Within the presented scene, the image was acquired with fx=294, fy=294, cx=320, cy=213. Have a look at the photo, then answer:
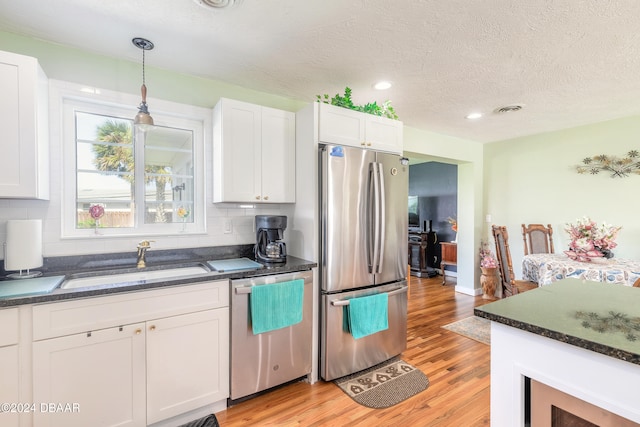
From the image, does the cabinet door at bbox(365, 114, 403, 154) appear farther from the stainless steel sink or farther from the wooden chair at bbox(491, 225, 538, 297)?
the wooden chair at bbox(491, 225, 538, 297)

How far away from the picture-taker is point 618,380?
31.9 inches

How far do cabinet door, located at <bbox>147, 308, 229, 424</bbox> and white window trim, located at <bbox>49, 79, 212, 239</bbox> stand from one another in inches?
33.0

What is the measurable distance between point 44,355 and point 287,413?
1418mm

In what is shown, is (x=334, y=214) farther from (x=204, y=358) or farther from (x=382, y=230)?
(x=204, y=358)

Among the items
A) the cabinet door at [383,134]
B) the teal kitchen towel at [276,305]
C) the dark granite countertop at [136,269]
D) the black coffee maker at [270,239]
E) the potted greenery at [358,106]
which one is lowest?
the teal kitchen towel at [276,305]

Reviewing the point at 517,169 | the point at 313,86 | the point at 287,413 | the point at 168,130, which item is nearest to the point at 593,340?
the point at 287,413

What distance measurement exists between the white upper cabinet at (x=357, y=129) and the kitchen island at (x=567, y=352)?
1697 mm

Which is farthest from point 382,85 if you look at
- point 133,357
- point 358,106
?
point 133,357

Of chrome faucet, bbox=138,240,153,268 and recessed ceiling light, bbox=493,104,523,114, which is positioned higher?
recessed ceiling light, bbox=493,104,523,114

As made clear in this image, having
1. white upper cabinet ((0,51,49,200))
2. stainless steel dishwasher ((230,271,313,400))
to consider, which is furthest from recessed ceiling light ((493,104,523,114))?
white upper cabinet ((0,51,49,200))

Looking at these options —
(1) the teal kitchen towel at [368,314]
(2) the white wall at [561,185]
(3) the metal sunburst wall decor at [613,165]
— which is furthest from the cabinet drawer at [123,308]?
(3) the metal sunburst wall decor at [613,165]

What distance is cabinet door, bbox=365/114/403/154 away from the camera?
8.54ft

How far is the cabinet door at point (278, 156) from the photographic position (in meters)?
2.48

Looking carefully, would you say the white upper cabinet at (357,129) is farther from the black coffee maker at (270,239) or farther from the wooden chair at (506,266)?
the wooden chair at (506,266)
